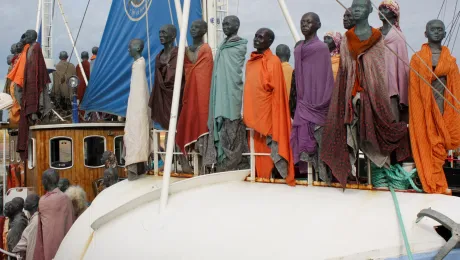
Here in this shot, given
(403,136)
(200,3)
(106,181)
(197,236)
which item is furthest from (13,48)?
(403,136)

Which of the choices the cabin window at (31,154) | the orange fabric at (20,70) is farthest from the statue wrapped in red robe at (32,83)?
the cabin window at (31,154)

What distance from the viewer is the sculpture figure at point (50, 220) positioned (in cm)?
642

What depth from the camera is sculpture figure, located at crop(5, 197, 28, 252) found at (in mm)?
6852

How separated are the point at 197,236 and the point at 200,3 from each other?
6764 millimetres

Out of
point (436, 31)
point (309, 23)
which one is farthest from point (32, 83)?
point (436, 31)

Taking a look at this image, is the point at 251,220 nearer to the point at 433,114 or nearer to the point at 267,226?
the point at 267,226

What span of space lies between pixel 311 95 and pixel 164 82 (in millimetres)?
2126

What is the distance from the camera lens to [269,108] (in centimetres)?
539

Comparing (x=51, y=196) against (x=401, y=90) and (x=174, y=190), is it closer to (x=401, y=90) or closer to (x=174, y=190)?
(x=174, y=190)

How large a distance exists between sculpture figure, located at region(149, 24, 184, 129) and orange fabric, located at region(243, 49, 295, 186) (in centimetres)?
132

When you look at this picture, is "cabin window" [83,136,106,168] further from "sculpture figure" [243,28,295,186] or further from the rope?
the rope

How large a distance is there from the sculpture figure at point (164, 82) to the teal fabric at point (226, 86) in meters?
0.86

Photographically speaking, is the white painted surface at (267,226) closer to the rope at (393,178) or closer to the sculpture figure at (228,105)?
the rope at (393,178)

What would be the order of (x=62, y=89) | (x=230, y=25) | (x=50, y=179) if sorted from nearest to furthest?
(x=230, y=25) < (x=50, y=179) < (x=62, y=89)
